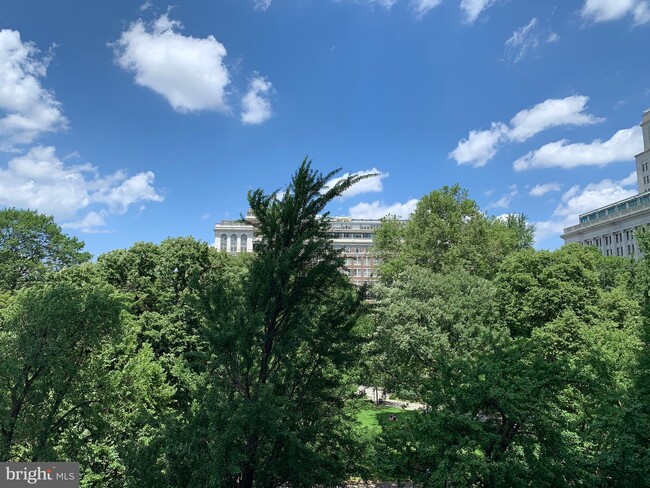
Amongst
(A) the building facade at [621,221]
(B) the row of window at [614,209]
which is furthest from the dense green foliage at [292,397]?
(B) the row of window at [614,209]

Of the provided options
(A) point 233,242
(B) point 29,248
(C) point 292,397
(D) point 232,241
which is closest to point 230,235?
(D) point 232,241

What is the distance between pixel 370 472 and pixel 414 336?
1374 cm

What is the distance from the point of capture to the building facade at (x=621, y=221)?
72.7 m

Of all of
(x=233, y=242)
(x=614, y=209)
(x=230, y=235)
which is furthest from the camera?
(x=233, y=242)

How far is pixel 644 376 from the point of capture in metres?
12.7

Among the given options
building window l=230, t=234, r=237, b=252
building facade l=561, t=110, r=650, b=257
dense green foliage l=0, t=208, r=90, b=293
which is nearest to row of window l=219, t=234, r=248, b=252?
building window l=230, t=234, r=237, b=252

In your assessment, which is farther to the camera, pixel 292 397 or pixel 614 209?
pixel 614 209

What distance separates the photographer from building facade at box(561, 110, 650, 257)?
72.7m

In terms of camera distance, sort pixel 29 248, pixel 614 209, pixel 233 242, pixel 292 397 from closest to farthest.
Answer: pixel 292 397, pixel 29 248, pixel 614 209, pixel 233 242

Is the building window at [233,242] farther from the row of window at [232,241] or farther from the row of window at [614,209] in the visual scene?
the row of window at [614,209]

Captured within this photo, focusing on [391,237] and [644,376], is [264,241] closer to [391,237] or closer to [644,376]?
[644,376]

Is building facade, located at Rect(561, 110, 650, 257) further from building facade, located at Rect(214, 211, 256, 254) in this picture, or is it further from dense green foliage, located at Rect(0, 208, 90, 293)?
building facade, located at Rect(214, 211, 256, 254)

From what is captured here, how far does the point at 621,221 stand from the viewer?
251 feet

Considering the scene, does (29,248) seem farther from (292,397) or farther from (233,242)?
(233,242)
